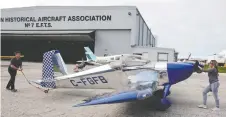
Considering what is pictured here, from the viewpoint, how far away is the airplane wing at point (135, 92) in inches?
199

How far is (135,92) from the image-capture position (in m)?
5.37

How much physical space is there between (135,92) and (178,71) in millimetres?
2212

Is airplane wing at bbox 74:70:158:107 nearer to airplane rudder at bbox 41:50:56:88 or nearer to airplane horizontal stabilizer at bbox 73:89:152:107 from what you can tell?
airplane horizontal stabilizer at bbox 73:89:152:107

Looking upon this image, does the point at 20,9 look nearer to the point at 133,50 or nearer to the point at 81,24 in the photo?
the point at 81,24

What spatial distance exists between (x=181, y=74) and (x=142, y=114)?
1709 millimetres

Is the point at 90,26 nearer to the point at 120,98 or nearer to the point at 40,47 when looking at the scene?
the point at 40,47

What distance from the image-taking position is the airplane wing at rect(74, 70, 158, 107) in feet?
16.6

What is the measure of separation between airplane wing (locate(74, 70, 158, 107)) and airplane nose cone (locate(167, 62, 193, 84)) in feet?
1.49

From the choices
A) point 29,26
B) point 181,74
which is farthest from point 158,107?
point 29,26

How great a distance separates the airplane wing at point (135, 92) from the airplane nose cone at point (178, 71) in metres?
0.45

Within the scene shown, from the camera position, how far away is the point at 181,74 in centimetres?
704

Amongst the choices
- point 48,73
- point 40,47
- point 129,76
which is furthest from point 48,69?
point 40,47

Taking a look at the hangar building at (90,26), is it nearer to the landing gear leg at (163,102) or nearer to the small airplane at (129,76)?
the small airplane at (129,76)

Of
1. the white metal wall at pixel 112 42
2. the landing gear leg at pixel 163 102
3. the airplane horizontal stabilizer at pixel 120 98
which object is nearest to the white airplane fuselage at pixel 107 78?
the landing gear leg at pixel 163 102
